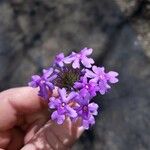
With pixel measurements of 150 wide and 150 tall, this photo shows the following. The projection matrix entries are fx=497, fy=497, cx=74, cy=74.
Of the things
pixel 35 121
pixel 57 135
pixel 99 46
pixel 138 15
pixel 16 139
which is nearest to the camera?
pixel 57 135

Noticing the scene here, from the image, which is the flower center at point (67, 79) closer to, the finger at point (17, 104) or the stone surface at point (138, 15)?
the finger at point (17, 104)

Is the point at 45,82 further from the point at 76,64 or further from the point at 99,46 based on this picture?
the point at 99,46

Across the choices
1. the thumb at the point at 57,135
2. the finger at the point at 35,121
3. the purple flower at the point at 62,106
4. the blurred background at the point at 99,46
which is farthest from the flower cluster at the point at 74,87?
the blurred background at the point at 99,46

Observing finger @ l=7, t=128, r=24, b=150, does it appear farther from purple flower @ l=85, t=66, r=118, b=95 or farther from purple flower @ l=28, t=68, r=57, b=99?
purple flower @ l=85, t=66, r=118, b=95

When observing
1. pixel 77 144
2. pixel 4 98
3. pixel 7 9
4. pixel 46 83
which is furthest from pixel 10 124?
pixel 7 9

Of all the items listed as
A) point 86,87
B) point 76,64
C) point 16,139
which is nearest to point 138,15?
point 16,139

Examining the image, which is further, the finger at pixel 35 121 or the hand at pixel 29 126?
the finger at pixel 35 121
